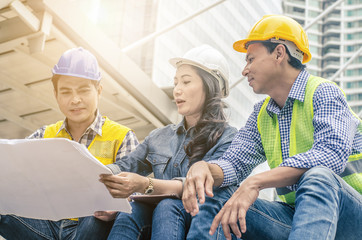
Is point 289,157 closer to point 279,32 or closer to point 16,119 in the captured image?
point 279,32

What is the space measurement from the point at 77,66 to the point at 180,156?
33.7 inches

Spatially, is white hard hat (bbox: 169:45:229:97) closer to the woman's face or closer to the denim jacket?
the woman's face

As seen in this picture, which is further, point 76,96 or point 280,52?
point 76,96

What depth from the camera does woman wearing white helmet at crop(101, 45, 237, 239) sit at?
2.13 metres

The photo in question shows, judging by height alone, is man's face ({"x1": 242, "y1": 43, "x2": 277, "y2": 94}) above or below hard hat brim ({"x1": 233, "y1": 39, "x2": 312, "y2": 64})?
below

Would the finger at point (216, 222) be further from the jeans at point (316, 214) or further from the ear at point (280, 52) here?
the ear at point (280, 52)

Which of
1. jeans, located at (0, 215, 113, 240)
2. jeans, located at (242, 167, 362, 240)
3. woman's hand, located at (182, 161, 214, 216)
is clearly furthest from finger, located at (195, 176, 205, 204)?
jeans, located at (0, 215, 113, 240)

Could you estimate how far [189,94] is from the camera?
120 inches

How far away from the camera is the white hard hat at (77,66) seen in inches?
116

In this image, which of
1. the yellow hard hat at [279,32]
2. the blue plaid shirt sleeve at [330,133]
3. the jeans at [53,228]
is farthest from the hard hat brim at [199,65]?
the jeans at [53,228]

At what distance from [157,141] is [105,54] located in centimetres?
283

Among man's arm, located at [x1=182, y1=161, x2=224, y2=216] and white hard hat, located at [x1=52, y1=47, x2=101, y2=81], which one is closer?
man's arm, located at [x1=182, y1=161, x2=224, y2=216]

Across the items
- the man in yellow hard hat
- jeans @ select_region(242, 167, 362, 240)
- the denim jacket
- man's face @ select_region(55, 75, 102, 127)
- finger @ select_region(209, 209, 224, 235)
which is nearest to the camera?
jeans @ select_region(242, 167, 362, 240)

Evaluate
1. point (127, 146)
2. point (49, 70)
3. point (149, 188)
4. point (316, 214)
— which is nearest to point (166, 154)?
point (127, 146)
